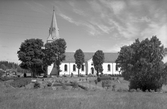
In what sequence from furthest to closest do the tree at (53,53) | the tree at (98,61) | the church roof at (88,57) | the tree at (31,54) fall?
the church roof at (88,57) < the tree at (98,61) < the tree at (53,53) < the tree at (31,54)

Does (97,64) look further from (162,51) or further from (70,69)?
(162,51)

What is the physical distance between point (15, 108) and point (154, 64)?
18.4 m

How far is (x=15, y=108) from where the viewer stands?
9.04m

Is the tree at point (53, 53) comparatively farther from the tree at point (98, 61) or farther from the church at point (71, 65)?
the tree at point (98, 61)

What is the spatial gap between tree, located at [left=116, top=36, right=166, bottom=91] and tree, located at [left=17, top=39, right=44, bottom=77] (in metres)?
31.0

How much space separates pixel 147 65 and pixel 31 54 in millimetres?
34794

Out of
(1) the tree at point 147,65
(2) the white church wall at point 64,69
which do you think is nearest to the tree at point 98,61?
(2) the white church wall at point 64,69

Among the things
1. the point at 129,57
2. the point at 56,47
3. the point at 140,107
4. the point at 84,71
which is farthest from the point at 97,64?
the point at 140,107

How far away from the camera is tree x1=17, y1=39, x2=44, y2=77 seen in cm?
4638

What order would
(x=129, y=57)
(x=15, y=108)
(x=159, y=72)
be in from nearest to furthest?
(x=15, y=108), (x=159, y=72), (x=129, y=57)

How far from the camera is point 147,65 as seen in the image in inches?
844

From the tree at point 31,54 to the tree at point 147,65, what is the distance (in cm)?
3099

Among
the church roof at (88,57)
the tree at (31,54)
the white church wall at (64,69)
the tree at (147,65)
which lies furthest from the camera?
the church roof at (88,57)

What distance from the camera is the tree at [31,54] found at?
4638cm
